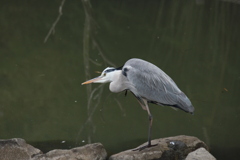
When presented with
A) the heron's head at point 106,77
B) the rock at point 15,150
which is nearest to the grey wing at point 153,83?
the heron's head at point 106,77

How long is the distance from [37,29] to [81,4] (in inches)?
60.9

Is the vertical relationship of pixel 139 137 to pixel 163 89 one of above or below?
below

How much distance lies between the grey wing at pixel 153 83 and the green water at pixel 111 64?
752 millimetres

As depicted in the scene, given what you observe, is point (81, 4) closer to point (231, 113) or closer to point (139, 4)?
point (139, 4)

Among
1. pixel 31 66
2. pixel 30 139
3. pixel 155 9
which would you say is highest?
pixel 155 9

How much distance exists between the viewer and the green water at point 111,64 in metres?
4.57

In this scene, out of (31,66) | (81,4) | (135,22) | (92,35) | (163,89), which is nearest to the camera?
(163,89)

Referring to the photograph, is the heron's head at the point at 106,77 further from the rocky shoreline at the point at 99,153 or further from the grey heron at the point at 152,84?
the rocky shoreline at the point at 99,153

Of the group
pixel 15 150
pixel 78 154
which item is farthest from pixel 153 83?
pixel 15 150

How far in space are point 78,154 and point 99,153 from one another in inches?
7.5

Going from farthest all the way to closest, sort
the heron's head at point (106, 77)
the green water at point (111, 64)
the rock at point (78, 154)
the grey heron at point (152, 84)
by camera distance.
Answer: the green water at point (111, 64) < the heron's head at point (106, 77) < the grey heron at point (152, 84) < the rock at point (78, 154)

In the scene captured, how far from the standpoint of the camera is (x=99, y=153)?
378 centimetres

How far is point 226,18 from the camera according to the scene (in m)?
8.55

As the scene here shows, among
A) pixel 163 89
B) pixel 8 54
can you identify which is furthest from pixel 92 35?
pixel 163 89
